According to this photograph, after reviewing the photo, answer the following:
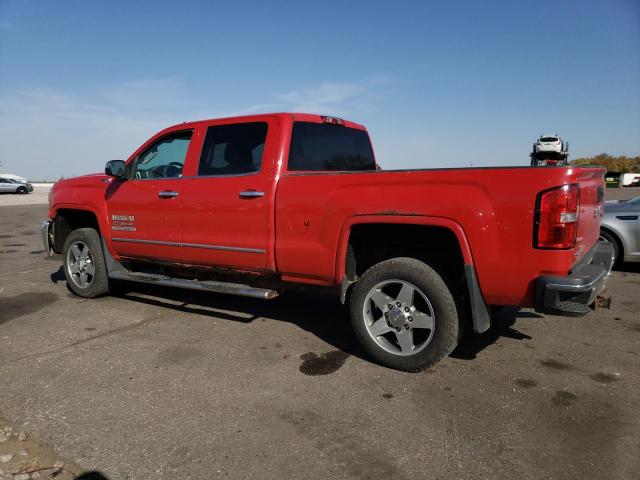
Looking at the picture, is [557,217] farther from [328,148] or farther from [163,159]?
[163,159]

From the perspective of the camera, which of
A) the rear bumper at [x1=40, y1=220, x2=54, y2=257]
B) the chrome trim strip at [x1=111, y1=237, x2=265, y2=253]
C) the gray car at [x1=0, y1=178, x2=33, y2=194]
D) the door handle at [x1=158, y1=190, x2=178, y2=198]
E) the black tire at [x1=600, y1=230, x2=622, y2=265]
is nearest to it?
the chrome trim strip at [x1=111, y1=237, x2=265, y2=253]

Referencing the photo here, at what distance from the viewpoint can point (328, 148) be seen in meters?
4.71

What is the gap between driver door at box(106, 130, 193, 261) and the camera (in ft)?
15.7

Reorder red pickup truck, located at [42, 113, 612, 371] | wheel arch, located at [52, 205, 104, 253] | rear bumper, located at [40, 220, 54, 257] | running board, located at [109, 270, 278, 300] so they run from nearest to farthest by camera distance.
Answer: red pickup truck, located at [42, 113, 612, 371] → running board, located at [109, 270, 278, 300] → wheel arch, located at [52, 205, 104, 253] → rear bumper, located at [40, 220, 54, 257]

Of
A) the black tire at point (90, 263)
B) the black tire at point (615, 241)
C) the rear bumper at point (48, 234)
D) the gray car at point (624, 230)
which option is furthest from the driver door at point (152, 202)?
the black tire at point (615, 241)

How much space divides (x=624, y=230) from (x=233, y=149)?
231 inches

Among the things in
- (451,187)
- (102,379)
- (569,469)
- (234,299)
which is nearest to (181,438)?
(102,379)

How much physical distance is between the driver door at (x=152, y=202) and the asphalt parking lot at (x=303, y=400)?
0.78 meters

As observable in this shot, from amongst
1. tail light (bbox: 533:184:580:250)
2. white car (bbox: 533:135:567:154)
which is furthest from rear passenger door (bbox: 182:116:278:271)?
white car (bbox: 533:135:567:154)

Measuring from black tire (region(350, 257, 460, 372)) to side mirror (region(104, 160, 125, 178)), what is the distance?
3.07 m

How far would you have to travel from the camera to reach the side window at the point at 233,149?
435 cm

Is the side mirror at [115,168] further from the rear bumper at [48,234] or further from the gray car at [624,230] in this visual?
the gray car at [624,230]

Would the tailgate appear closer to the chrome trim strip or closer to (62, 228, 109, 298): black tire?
the chrome trim strip

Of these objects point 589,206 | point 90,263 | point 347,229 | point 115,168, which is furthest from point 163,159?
point 589,206
